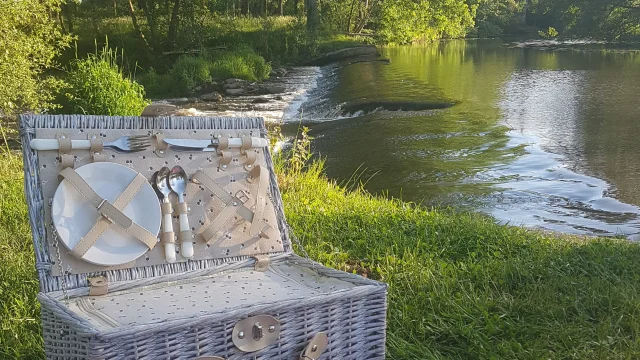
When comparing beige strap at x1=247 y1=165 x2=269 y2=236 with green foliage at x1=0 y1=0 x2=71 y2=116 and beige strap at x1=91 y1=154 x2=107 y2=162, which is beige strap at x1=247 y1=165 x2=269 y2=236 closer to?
beige strap at x1=91 y1=154 x2=107 y2=162

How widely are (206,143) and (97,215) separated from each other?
20.9 inches

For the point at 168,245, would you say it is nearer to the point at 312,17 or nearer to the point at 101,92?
the point at 101,92

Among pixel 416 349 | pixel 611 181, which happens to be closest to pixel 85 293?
pixel 416 349

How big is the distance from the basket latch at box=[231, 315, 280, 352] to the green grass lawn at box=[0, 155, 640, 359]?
0.90m

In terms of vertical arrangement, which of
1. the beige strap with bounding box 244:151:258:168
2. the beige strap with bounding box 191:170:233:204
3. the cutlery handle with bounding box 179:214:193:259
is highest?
the beige strap with bounding box 244:151:258:168

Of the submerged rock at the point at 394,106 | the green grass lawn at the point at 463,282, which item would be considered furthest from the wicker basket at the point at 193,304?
the submerged rock at the point at 394,106

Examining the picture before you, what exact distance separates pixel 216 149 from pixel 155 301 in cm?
72

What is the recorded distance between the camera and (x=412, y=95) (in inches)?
640

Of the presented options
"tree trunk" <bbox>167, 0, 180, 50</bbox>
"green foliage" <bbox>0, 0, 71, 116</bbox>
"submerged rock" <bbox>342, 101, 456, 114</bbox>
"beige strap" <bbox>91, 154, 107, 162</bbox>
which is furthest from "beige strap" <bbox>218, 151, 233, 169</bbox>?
"tree trunk" <bbox>167, 0, 180, 50</bbox>

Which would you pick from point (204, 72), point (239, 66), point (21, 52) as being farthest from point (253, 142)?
point (239, 66)

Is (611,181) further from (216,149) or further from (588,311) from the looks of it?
(216,149)

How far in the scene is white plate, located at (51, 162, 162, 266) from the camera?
2.25m

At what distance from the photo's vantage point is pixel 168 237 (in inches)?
95.2

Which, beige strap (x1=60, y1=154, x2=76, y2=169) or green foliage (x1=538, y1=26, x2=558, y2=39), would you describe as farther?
green foliage (x1=538, y1=26, x2=558, y2=39)
